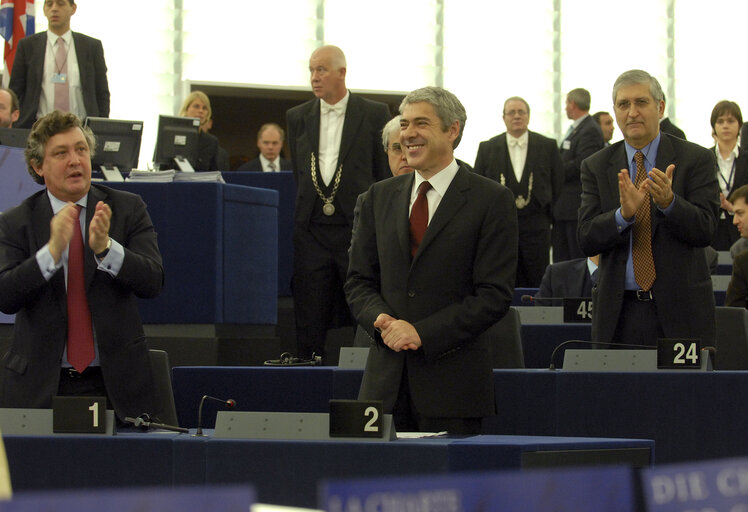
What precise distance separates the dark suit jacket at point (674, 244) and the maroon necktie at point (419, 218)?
29.8 inches

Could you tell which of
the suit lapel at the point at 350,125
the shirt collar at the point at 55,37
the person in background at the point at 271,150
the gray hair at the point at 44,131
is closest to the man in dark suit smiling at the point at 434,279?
the gray hair at the point at 44,131

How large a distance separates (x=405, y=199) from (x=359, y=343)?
114 centimetres

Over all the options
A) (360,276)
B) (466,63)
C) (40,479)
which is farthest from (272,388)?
(466,63)

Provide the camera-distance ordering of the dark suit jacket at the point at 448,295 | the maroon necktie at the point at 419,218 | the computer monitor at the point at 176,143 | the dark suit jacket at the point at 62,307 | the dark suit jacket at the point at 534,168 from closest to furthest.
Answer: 1. the dark suit jacket at the point at 448,295
2. the maroon necktie at the point at 419,218
3. the dark suit jacket at the point at 62,307
4. the computer monitor at the point at 176,143
5. the dark suit jacket at the point at 534,168

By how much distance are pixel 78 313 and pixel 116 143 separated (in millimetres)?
3238

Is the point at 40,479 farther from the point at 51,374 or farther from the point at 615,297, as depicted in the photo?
the point at 615,297

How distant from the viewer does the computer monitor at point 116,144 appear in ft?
21.0

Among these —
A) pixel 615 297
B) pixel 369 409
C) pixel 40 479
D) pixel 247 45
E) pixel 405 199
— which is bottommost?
pixel 40 479

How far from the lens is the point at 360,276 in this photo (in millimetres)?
3299

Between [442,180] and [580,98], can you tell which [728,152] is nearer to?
[580,98]

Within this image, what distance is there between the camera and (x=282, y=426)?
2666mm

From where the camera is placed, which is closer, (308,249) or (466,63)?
(308,249)

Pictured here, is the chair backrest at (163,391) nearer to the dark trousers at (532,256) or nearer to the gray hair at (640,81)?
the gray hair at (640,81)

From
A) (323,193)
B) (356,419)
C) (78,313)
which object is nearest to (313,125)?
(323,193)
